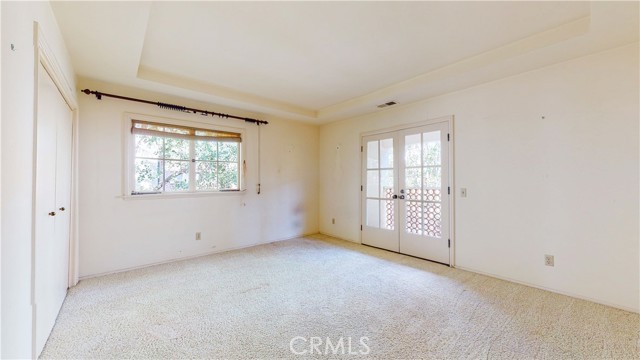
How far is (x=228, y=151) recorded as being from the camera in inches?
165

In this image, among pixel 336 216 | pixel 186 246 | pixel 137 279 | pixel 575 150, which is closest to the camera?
pixel 575 150

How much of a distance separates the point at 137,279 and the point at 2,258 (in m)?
2.21

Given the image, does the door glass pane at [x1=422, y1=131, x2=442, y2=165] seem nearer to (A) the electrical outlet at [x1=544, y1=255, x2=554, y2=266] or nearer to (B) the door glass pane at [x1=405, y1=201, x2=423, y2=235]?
(B) the door glass pane at [x1=405, y1=201, x2=423, y2=235]

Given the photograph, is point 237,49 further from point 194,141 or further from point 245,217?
point 245,217

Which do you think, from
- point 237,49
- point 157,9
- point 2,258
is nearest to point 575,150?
point 237,49

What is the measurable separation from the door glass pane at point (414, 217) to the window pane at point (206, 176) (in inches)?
118

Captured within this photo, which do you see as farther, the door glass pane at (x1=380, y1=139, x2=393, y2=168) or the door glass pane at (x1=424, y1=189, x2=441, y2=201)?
the door glass pane at (x1=380, y1=139, x2=393, y2=168)

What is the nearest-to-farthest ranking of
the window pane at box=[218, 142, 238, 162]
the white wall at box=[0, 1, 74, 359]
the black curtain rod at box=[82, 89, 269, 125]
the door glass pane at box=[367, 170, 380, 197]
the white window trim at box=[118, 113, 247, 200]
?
the white wall at box=[0, 1, 74, 359] → the black curtain rod at box=[82, 89, 269, 125] → the white window trim at box=[118, 113, 247, 200] → the window pane at box=[218, 142, 238, 162] → the door glass pane at box=[367, 170, 380, 197]

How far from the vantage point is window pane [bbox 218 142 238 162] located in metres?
4.11

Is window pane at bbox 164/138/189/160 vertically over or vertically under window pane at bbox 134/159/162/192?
over

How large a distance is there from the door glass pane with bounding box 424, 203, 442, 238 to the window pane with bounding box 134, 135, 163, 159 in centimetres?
381

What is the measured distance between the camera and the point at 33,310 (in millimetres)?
1468

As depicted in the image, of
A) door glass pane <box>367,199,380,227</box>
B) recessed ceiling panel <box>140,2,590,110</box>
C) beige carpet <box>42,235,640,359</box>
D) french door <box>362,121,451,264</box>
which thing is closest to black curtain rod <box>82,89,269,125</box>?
recessed ceiling panel <box>140,2,590,110</box>

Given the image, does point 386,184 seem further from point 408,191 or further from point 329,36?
point 329,36
